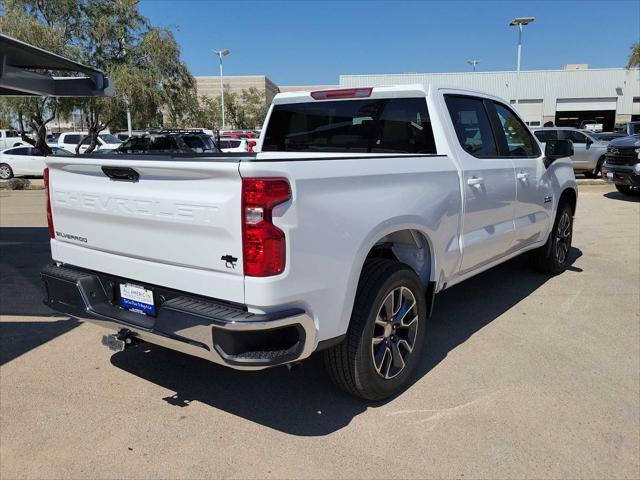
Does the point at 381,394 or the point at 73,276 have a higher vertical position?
the point at 73,276

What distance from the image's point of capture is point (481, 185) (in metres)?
4.20

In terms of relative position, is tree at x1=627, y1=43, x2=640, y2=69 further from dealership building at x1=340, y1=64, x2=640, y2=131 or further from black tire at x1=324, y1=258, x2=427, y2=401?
black tire at x1=324, y1=258, x2=427, y2=401

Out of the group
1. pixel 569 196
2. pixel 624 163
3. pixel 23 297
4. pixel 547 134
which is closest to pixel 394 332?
pixel 569 196

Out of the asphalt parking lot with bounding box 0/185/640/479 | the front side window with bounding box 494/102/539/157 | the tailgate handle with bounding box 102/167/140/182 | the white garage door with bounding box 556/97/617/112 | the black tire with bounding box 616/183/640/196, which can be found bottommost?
the asphalt parking lot with bounding box 0/185/640/479

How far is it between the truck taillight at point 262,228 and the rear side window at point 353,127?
1.91 meters

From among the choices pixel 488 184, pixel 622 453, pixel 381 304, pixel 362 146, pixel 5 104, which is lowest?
pixel 622 453

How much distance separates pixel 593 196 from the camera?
14.2 m

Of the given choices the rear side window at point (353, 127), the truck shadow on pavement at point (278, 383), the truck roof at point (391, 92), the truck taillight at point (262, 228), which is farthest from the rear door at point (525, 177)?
the truck taillight at point (262, 228)

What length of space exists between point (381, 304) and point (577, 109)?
2143 inches

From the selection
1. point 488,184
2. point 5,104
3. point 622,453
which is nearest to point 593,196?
point 488,184

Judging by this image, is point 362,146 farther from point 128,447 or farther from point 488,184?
point 128,447

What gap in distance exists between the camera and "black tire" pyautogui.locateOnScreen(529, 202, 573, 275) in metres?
6.16

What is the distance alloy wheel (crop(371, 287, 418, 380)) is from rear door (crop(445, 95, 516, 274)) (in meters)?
0.84

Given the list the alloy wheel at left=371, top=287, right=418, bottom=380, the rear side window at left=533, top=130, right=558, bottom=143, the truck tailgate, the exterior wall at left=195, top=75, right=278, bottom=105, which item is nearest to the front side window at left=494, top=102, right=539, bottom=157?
the alloy wheel at left=371, top=287, right=418, bottom=380
